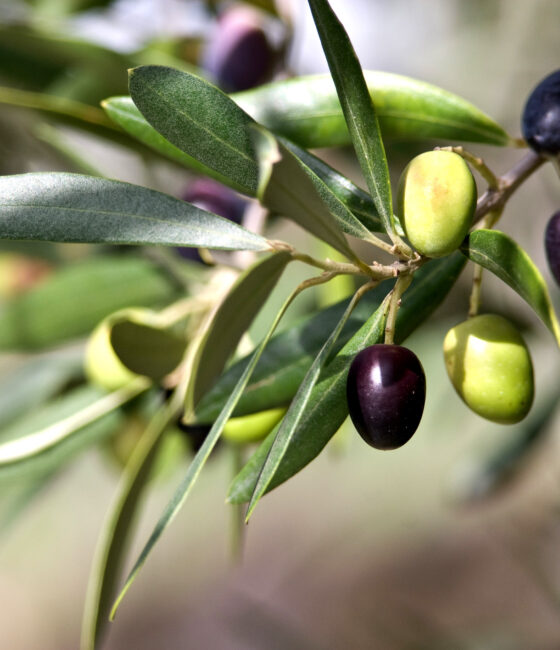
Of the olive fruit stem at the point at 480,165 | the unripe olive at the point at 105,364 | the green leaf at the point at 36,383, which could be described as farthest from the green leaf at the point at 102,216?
the green leaf at the point at 36,383

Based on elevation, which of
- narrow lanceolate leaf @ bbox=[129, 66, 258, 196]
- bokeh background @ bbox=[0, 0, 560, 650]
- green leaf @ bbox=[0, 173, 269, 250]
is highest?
narrow lanceolate leaf @ bbox=[129, 66, 258, 196]

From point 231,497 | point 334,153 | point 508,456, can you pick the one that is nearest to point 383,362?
point 231,497

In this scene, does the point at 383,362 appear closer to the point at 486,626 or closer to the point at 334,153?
the point at 334,153

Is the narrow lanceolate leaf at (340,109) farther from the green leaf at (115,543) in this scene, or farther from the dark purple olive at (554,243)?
the green leaf at (115,543)

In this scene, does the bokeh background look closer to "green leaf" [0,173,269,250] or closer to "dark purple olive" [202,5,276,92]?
"dark purple olive" [202,5,276,92]

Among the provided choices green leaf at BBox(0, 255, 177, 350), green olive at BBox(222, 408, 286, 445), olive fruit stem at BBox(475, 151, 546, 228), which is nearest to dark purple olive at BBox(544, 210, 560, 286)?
olive fruit stem at BBox(475, 151, 546, 228)
